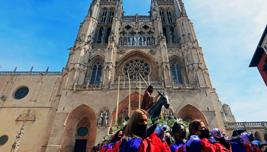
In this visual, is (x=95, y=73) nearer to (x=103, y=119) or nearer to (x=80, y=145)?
(x=103, y=119)

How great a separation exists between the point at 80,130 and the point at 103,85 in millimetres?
4492

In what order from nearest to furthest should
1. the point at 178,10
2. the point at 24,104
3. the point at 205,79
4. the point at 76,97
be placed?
the point at 76,97 → the point at 205,79 → the point at 24,104 → the point at 178,10

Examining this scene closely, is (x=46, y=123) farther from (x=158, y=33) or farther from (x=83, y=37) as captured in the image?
(x=158, y=33)

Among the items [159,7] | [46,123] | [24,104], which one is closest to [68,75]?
[46,123]

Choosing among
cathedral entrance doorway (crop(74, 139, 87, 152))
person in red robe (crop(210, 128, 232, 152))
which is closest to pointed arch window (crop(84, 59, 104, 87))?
cathedral entrance doorway (crop(74, 139, 87, 152))

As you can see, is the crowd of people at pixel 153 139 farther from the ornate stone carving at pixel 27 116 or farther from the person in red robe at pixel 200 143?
the ornate stone carving at pixel 27 116

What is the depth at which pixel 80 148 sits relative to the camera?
14.8 m

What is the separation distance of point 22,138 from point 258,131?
22.0m

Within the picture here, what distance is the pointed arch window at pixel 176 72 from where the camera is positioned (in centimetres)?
1868

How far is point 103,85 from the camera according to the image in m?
16.6

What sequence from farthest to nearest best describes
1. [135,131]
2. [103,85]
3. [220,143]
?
[103,85] → [220,143] → [135,131]

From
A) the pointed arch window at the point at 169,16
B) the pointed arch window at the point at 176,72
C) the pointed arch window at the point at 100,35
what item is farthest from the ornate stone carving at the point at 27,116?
the pointed arch window at the point at 169,16

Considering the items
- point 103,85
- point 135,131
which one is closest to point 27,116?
point 103,85

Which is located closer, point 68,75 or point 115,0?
point 68,75
